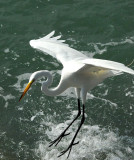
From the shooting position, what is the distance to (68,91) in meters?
7.85

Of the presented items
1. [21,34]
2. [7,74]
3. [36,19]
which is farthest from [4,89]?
[36,19]

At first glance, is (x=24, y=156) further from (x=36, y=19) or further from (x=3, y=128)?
(x=36, y=19)

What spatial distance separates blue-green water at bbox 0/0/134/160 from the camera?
6605 millimetres

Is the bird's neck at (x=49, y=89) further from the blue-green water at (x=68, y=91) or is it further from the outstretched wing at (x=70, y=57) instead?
the blue-green water at (x=68, y=91)

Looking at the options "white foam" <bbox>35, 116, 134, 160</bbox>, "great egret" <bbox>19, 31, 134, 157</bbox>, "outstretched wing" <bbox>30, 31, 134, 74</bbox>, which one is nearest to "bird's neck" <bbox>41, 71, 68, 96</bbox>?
"great egret" <bbox>19, 31, 134, 157</bbox>

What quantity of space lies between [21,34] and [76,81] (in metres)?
3.43

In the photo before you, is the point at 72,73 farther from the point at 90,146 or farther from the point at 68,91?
the point at 68,91

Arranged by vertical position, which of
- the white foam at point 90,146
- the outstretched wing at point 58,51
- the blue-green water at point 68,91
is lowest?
the white foam at point 90,146

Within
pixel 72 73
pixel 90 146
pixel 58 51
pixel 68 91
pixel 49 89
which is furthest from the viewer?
pixel 68 91

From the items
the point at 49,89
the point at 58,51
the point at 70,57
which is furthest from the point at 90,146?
the point at 58,51

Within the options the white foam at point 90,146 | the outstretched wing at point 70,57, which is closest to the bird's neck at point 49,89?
the outstretched wing at point 70,57

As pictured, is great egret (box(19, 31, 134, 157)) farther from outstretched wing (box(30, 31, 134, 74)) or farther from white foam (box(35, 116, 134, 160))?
white foam (box(35, 116, 134, 160))

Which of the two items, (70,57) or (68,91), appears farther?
(68,91)

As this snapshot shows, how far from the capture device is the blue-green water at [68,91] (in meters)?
6.61
